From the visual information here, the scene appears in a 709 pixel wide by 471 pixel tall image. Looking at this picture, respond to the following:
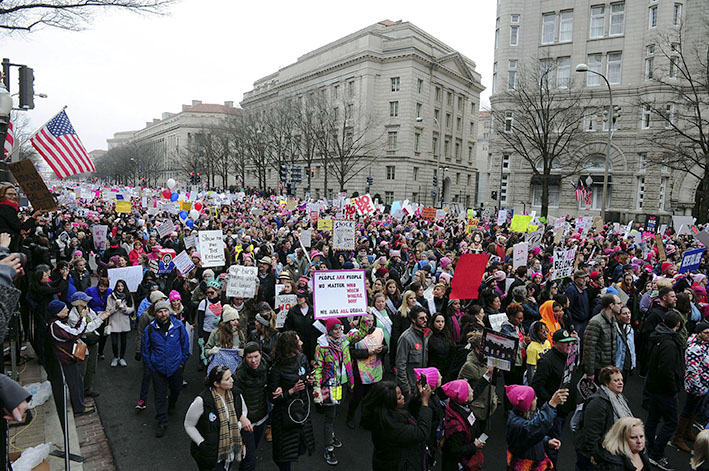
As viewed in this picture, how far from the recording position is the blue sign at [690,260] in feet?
35.2

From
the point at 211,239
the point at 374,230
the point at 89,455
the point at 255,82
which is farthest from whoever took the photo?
the point at 255,82

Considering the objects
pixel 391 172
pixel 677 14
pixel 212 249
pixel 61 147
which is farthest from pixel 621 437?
pixel 391 172

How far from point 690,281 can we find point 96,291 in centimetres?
1216

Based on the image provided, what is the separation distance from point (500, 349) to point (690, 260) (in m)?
9.01

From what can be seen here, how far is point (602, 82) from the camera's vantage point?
41.0 metres

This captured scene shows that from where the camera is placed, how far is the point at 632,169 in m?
40.3

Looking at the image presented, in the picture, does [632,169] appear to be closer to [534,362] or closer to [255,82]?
[534,362]

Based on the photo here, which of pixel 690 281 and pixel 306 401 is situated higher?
pixel 690 281

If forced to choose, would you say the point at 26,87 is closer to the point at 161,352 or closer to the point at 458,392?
the point at 161,352

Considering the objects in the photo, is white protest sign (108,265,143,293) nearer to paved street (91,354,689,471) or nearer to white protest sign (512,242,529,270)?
paved street (91,354,689,471)

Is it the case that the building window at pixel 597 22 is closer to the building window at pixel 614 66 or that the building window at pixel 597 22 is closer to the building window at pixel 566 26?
the building window at pixel 566 26

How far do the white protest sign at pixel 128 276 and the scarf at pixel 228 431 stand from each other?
17.4ft

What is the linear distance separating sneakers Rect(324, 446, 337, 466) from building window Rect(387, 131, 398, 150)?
54.9 meters

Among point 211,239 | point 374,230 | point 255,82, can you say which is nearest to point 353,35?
point 255,82
